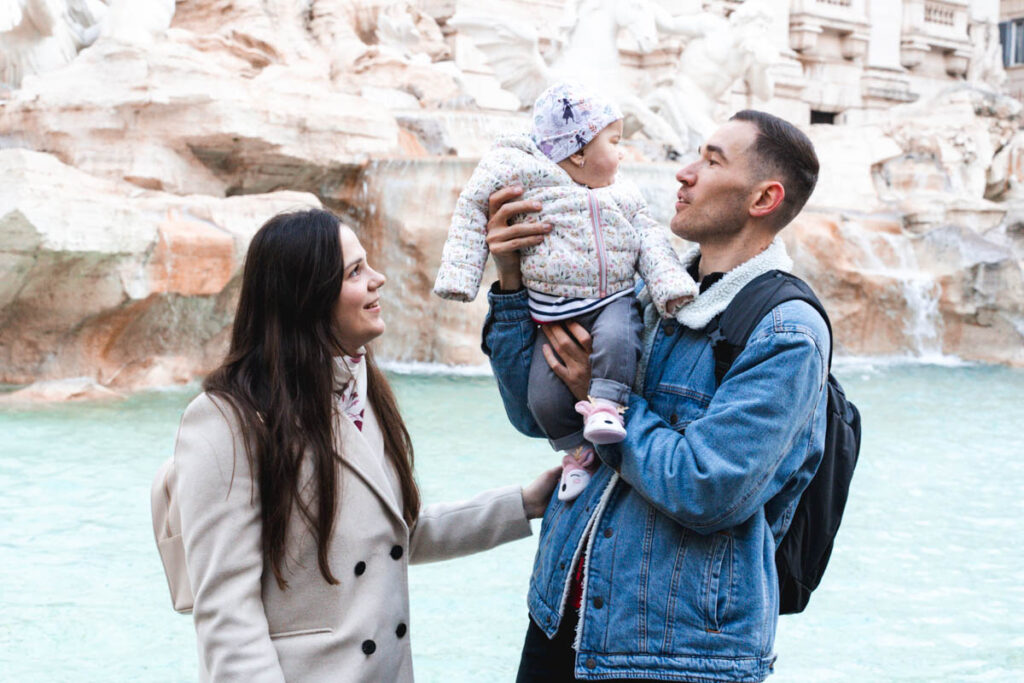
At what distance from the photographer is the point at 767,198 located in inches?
67.7

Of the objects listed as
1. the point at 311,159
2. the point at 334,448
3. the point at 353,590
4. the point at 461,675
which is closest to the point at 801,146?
the point at 334,448

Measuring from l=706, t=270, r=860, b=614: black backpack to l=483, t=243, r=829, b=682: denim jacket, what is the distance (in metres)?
0.02

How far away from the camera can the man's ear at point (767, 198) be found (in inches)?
67.4

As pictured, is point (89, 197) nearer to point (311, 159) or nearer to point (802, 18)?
point (311, 159)

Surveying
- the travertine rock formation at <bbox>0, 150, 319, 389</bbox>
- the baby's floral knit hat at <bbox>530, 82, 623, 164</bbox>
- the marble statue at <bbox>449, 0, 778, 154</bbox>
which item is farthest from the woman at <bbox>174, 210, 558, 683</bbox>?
the marble statue at <bbox>449, 0, 778, 154</bbox>

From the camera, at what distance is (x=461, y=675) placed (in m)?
3.15

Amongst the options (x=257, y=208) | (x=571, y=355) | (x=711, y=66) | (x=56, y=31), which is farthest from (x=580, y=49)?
(x=571, y=355)

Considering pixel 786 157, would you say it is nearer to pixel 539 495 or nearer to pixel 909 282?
pixel 539 495

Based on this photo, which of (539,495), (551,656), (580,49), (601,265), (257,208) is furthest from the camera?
(580,49)

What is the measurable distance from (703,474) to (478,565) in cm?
272

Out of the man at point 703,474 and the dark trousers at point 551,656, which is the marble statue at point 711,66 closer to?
the man at point 703,474

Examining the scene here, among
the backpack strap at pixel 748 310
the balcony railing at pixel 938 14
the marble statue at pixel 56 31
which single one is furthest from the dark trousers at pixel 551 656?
the balcony railing at pixel 938 14

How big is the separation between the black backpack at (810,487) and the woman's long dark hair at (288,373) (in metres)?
0.57

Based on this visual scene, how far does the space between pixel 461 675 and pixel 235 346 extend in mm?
1737
